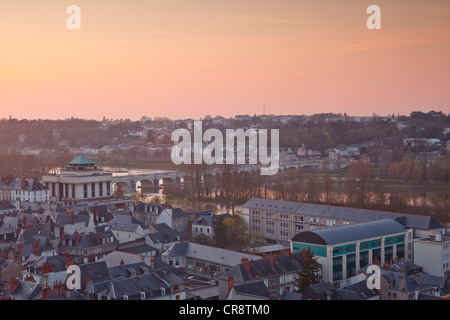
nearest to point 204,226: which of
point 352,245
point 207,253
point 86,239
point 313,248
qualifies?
point 207,253

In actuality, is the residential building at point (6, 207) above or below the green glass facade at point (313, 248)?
above

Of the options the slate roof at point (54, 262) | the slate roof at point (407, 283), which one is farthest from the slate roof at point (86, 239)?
the slate roof at point (407, 283)

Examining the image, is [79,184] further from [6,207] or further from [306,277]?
[306,277]

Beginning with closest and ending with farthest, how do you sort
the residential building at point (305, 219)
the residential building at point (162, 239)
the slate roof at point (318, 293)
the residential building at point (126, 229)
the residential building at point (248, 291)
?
the residential building at point (248, 291) → the slate roof at point (318, 293) → the residential building at point (162, 239) → the residential building at point (305, 219) → the residential building at point (126, 229)

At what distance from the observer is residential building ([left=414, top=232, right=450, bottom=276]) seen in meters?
16.3

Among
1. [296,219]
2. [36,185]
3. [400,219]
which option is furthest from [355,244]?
[36,185]

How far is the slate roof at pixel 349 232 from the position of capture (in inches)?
640

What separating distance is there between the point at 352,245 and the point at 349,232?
0.41 m

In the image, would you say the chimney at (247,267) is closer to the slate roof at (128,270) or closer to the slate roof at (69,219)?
the slate roof at (128,270)

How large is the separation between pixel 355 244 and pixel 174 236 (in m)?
5.55

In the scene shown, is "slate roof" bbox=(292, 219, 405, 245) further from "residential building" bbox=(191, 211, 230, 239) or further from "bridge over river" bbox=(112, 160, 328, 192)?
"bridge over river" bbox=(112, 160, 328, 192)

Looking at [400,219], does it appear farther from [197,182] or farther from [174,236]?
[197,182]

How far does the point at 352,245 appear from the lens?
1669 centimetres

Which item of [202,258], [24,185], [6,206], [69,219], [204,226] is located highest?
[24,185]
